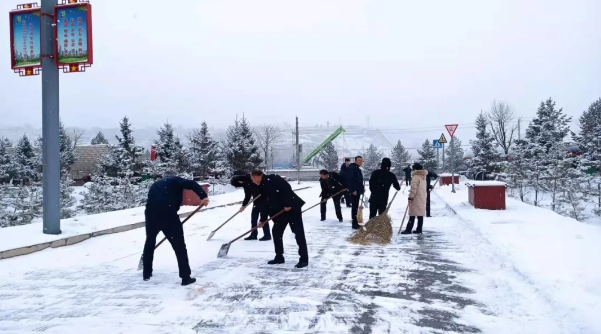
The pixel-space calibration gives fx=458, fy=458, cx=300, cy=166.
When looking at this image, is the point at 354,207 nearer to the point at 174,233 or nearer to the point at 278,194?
the point at 278,194

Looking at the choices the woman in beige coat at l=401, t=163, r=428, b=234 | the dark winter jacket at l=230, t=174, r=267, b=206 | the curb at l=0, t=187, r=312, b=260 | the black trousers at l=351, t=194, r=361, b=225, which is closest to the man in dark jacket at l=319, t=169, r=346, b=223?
the black trousers at l=351, t=194, r=361, b=225

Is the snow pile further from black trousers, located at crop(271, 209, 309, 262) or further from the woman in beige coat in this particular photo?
black trousers, located at crop(271, 209, 309, 262)

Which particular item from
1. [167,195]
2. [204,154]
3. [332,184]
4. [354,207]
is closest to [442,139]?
[332,184]

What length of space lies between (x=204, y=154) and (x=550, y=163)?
32.6 m

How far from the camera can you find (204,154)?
161ft

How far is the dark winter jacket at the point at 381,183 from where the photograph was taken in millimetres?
9883

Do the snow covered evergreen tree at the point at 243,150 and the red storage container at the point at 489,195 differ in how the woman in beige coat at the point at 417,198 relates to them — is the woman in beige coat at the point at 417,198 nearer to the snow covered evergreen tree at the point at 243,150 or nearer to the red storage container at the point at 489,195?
the red storage container at the point at 489,195

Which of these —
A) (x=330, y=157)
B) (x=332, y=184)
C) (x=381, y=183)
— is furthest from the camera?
(x=330, y=157)

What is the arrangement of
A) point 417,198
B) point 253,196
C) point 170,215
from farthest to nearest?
point 417,198
point 253,196
point 170,215

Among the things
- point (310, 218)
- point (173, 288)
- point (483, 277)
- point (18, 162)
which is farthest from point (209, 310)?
point (18, 162)

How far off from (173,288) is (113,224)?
6.06 metres

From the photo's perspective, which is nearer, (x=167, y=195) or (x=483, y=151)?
(x=167, y=195)

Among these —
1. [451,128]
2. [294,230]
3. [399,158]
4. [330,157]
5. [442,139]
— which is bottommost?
[294,230]

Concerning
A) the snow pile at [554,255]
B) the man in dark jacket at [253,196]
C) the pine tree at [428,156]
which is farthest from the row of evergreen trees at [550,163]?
the man in dark jacket at [253,196]
